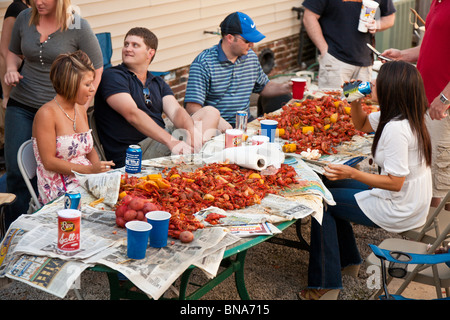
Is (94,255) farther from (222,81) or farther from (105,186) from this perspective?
(222,81)

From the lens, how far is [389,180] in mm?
4008

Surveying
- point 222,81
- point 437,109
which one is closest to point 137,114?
point 222,81

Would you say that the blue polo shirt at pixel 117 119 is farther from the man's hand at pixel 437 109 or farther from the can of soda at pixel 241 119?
the man's hand at pixel 437 109

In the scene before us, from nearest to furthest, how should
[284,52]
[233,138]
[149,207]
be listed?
[149,207]
[233,138]
[284,52]

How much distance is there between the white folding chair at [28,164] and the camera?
4.24 meters

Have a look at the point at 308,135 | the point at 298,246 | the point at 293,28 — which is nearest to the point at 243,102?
the point at 308,135

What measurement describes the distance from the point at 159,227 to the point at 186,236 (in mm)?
166

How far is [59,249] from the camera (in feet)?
9.65

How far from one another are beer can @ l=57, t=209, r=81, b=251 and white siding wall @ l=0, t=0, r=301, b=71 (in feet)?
12.2

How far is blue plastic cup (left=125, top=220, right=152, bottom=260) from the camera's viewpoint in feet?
9.41

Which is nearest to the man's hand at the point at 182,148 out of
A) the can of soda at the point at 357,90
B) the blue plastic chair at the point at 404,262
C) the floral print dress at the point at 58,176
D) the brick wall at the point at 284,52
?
the floral print dress at the point at 58,176

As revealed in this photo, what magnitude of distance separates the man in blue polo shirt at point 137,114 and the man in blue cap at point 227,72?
35cm

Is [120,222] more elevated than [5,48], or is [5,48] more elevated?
[5,48]

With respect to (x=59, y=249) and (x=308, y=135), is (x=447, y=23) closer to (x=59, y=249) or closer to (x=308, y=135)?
(x=308, y=135)
